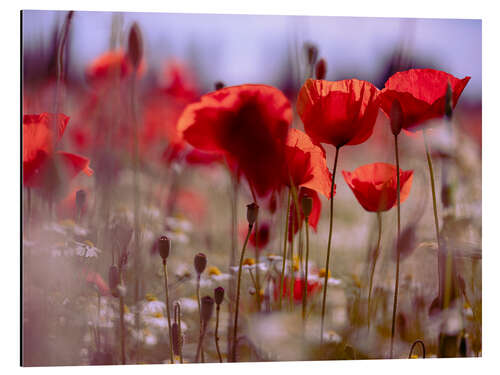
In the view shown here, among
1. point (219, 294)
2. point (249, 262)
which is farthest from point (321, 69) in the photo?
point (219, 294)

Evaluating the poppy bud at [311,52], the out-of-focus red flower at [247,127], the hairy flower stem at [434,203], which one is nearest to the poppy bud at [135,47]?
the out-of-focus red flower at [247,127]

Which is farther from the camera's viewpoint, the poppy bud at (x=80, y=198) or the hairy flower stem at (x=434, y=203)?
the hairy flower stem at (x=434, y=203)

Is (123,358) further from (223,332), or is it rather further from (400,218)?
(400,218)

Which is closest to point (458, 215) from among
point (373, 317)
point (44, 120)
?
point (373, 317)

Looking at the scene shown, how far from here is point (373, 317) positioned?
2.00 meters

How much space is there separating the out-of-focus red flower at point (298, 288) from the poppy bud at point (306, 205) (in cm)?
21

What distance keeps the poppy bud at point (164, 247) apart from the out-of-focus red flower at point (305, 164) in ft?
1.36

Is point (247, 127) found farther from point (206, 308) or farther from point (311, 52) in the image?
point (206, 308)

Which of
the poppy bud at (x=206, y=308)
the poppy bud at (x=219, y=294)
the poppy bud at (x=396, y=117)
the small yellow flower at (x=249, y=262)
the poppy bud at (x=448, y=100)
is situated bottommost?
the poppy bud at (x=206, y=308)

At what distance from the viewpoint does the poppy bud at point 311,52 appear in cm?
195

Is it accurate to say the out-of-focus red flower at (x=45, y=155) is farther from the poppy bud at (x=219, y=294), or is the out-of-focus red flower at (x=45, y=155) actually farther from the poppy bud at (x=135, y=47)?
the poppy bud at (x=219, y=294)

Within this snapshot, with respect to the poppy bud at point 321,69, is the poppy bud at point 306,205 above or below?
below

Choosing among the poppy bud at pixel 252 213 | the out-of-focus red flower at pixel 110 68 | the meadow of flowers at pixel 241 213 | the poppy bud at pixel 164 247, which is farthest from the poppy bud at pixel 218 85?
the poppy bud at pixel 164 247
